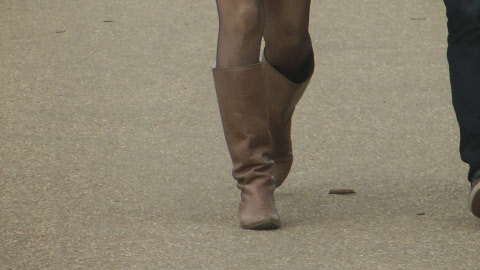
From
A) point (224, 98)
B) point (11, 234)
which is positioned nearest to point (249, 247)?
point (224, 98)

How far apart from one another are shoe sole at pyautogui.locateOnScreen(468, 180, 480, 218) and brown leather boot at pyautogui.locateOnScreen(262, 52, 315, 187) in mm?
799

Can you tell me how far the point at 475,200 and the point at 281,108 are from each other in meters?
0.90

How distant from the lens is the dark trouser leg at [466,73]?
3.77 meters

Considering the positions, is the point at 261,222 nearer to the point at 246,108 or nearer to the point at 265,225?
the point at 265,225

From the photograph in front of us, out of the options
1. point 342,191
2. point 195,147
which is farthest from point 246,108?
point 195,147

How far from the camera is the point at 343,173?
4.65m

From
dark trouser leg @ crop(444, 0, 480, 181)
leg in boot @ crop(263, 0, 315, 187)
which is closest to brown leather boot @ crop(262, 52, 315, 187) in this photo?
leg in boot @ crop(263, 0, 315, 187)

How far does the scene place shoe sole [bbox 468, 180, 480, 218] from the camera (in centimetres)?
371

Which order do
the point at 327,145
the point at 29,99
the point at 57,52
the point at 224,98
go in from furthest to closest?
the point at 57,52 < the point at 29,99 < the point at 327,145 < the point at 224,98

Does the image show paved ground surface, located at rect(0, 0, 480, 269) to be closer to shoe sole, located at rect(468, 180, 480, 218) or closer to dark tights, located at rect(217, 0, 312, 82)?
shoe sole, located at rect(468, 180, 480, 218)

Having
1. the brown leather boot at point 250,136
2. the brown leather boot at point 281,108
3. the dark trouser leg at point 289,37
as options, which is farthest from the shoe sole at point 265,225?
the dark trouser leg at point 289,37

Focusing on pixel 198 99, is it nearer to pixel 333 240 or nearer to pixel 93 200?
pixel 93 200

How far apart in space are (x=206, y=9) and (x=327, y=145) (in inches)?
127

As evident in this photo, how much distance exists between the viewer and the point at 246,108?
150 inches
